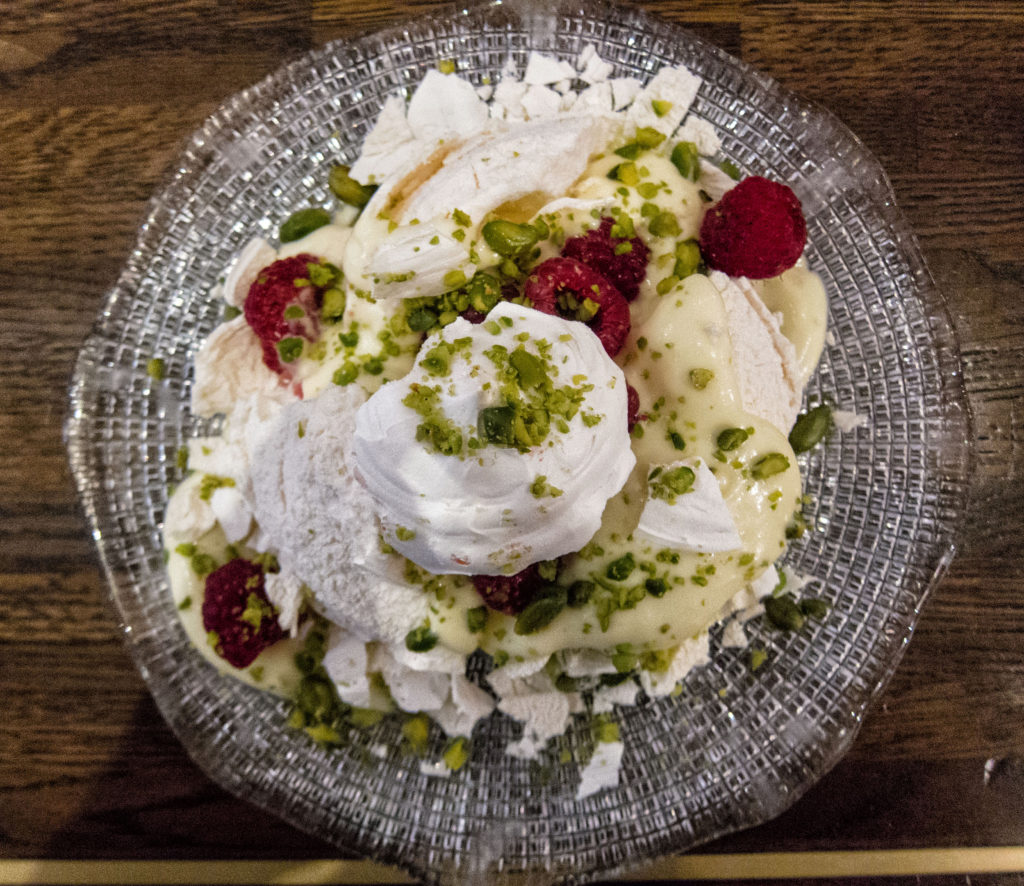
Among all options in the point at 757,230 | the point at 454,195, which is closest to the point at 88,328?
the point at 454,195

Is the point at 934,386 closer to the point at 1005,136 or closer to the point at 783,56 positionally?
the point at 1005,136

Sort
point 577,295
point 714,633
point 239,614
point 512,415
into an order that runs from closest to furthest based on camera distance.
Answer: point 512,415
point 577,295
point 239,614
point 714,633

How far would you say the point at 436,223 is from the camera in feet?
3.59

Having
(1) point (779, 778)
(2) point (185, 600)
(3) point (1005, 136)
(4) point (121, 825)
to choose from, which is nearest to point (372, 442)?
(2) point (185, 600)

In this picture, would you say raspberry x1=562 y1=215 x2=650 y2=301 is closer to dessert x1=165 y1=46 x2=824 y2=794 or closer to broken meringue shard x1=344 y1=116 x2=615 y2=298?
dessert x1=165 y1=46 x2=824 y2=794

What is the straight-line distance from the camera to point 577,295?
1060 mm

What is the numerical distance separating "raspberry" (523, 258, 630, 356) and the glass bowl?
1.68 ft

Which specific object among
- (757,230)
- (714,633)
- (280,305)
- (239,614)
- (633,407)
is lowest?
(714,633)

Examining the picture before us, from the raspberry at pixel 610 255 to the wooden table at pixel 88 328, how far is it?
64cm

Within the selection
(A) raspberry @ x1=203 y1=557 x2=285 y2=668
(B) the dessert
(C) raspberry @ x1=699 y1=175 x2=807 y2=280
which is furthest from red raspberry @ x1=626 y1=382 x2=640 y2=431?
(A) raspberry @ x1=203 y1=557 x2=285 y2=668

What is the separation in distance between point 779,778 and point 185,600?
1.17m

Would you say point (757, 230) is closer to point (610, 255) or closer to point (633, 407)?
point (610, 255)

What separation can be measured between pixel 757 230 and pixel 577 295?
33 cm

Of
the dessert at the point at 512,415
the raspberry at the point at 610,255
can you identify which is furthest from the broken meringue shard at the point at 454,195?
the raspberry at the point at 610,255
